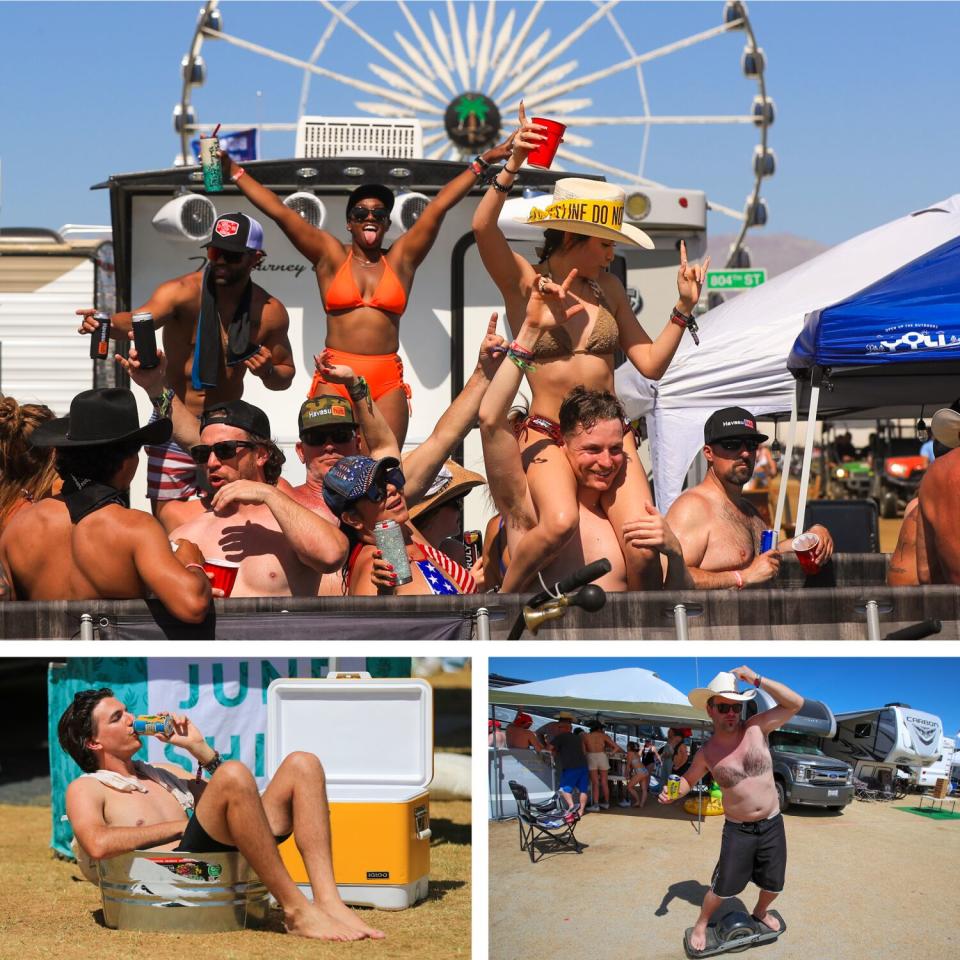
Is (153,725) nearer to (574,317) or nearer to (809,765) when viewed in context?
(809,765)

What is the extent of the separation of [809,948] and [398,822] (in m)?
0.95

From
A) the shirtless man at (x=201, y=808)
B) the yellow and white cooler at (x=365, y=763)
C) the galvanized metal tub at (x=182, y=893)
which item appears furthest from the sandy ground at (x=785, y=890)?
the galvanized metal tub at (x=182, y=893)

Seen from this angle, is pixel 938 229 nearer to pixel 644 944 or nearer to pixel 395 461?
pixel 395 461

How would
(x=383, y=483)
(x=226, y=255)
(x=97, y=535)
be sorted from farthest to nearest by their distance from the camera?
(x=226, y=255) < (x=383, y=483) < (x=97, y=535)

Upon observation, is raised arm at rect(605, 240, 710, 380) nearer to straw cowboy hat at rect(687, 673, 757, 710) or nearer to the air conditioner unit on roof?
straw cowboy hat at rect(687, 673, 757, 710)

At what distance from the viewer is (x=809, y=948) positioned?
3145 mm

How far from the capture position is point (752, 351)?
31.4 feet

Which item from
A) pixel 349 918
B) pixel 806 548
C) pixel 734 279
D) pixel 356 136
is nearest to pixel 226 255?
pixel 806 548

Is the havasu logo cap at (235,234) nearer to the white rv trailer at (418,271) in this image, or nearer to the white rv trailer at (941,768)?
the white rv trailer at (418,271)

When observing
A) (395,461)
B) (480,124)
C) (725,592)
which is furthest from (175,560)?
(480,124)

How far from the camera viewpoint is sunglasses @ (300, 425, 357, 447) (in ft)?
15.7

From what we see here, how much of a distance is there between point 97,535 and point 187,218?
4.09m

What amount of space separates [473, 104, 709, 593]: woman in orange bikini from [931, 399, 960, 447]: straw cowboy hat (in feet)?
3.14

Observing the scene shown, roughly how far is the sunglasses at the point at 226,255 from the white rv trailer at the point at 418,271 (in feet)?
7.48
